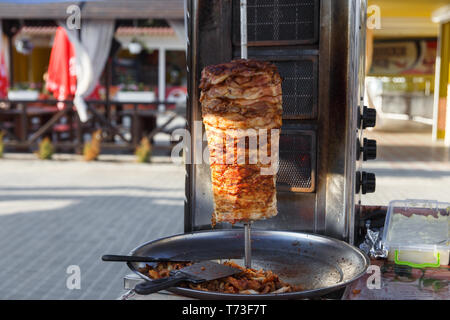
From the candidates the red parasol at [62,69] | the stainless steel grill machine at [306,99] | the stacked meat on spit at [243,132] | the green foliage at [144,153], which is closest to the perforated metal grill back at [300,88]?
the stainless steel grill machine at [306,99]

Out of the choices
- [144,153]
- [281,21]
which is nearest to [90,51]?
[144,153]

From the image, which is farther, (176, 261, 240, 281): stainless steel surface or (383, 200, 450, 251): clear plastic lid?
(383, 200, 450, 251): clear plastic lid

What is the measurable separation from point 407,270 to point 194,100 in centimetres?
124

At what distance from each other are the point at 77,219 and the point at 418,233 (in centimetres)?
576

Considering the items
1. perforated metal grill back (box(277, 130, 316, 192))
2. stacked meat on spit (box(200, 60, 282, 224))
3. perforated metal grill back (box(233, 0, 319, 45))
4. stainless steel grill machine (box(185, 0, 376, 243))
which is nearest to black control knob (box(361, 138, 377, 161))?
stainless steel grill machine (box(185, 0, 376, 243))

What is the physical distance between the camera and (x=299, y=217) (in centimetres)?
258

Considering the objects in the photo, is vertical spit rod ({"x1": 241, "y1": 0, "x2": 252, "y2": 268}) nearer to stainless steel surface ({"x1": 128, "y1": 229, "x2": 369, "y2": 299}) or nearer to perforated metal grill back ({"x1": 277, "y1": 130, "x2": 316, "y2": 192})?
stainless steel surface ({"x1": 128, "y1": 229, "x2": 369, "y2": 299})

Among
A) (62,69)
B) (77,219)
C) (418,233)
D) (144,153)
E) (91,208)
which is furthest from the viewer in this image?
(62,69)

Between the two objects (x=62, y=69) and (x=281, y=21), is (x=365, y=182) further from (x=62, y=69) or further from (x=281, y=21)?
(x=62, y=69)

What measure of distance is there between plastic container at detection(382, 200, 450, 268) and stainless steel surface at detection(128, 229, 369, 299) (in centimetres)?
38

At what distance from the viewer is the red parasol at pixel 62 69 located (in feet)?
41.7

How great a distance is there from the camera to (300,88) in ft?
8.25

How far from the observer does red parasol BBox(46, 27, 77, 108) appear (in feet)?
41.7

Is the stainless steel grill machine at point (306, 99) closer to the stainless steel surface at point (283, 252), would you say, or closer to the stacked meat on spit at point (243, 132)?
the stainless steel surface at point (283, 252)
